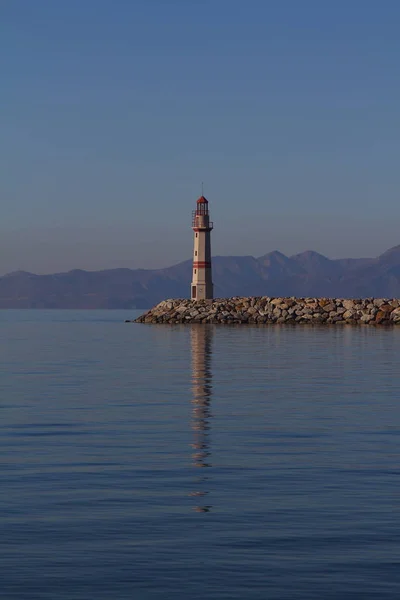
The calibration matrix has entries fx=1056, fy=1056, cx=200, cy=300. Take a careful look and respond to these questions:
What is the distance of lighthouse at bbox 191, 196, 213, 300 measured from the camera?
108 metres

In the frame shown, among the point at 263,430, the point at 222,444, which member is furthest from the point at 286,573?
the point at 263,430

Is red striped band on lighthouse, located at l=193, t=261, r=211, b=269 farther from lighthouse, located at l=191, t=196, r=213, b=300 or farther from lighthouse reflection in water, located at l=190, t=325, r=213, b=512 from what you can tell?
lighthouse reflection in water, located at l=190, t=325, r=213, b=512

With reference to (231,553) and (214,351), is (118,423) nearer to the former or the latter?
(231,553)

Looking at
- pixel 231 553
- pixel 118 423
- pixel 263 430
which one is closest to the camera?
pixel 231 553

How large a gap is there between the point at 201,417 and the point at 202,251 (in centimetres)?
8115

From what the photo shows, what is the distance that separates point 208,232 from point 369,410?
3165 inches

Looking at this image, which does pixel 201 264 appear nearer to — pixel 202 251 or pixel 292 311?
pixel 202 251

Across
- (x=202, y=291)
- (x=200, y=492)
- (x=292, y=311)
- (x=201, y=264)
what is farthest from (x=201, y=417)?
(x=202, y=291)

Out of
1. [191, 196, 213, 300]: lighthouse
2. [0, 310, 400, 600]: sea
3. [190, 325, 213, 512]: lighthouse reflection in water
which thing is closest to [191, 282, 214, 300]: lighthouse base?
[191, 196, 213, 300]: lighthouse

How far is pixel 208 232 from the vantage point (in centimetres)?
10806

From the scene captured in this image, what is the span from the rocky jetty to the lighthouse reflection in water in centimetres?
5074

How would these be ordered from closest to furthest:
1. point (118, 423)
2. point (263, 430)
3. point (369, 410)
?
point (263, 430)
point (118, 423)
point (369, 410)

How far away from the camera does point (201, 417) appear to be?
26797 millimetres

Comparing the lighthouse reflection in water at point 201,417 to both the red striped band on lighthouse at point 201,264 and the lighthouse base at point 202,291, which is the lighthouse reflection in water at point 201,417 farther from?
the lighthouse base at point 202,291
